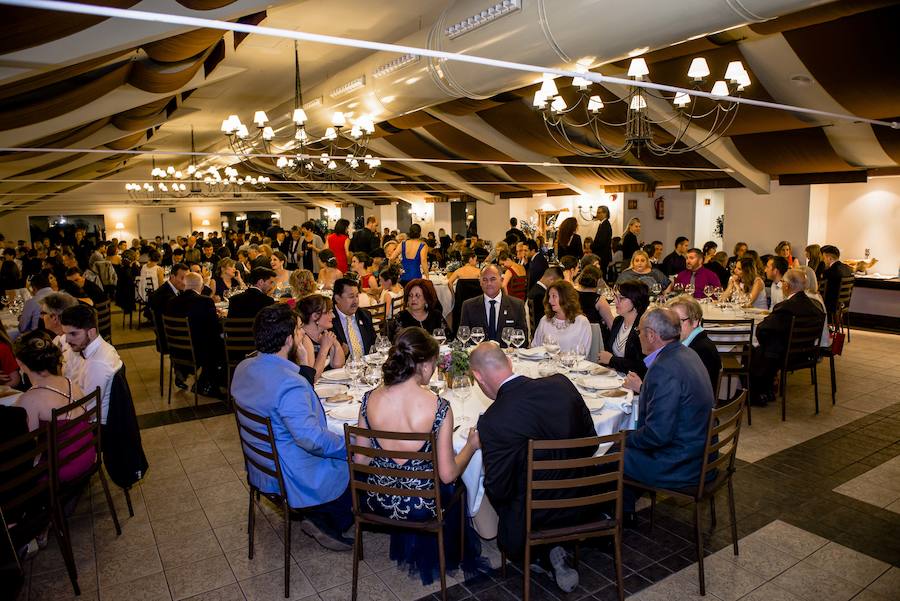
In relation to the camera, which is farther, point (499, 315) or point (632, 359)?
point (499, 315)

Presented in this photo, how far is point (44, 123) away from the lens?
5.59 m

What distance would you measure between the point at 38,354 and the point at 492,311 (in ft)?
10.8

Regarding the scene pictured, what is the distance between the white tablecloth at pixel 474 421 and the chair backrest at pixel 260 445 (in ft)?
1.14

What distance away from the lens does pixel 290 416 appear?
9.38 ft

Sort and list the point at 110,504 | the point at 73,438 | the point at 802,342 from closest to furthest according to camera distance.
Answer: the point at 73,438, the point at 110,504, the point at 802,342

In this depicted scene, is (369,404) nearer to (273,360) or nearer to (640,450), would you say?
(273,360)

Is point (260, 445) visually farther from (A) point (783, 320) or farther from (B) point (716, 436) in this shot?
(A) point (783, 320)

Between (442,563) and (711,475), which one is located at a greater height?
(711,475)

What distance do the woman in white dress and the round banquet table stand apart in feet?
3.32

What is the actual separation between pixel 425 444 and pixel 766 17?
269 centimetres

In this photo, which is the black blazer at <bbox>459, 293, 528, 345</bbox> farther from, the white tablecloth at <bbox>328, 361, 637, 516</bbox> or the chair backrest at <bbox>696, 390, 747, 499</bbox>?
the chair backrest at <bbox>696, 390, 747, 499</bbox>

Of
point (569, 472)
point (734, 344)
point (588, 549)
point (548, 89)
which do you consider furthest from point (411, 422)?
point (734, 344)

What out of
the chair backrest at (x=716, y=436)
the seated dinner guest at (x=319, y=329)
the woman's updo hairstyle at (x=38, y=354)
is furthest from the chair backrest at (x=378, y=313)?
the chair backrest at (x=716, y=436)

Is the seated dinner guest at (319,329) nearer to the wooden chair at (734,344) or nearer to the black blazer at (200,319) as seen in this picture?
the black blazer at (200,319)
